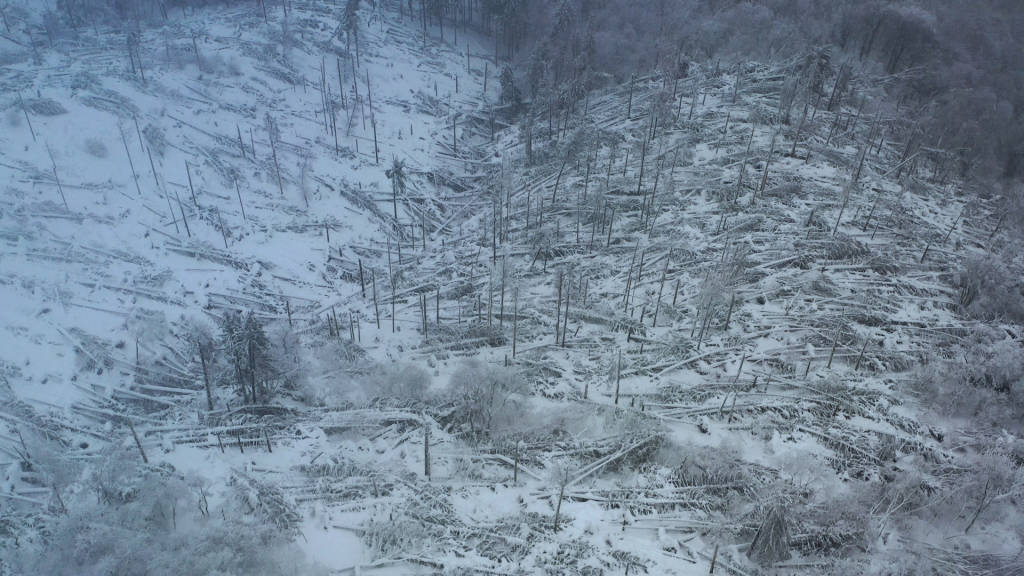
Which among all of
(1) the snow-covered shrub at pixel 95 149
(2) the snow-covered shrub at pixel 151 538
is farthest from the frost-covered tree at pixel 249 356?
(1) the snow-covered shrub at pixel 95 149

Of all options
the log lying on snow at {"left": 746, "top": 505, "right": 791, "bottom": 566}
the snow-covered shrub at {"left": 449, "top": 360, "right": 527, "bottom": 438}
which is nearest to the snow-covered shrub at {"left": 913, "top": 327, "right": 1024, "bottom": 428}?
the log lying on snow at {"left": 746, "top": 505, "right": 791, "bottom": 566}

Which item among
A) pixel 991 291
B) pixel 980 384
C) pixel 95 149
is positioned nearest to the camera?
pixel 980 384

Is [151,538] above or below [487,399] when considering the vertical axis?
above

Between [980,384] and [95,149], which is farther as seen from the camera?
[95,149]

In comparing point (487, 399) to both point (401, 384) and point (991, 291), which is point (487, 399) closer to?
point (401, 384)

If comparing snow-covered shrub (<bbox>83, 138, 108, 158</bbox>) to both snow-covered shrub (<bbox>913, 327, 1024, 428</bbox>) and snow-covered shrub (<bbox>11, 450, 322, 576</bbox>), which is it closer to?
snow-covered shrub (<bbox>11, 450, 322, 576</bbox>)

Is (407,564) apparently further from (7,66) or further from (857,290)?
(7,66)

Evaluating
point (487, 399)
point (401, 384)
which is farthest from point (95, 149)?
point (487, 399)

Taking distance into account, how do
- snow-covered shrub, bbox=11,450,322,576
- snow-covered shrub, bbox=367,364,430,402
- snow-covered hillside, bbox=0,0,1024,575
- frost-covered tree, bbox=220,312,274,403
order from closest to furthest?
snow-covered shrub, bbox=11,450,322,576, snow-covered hillside, bbox=0,0,1024,575, frost-covered tree, bbox=220,312,274,403, snow-covered shrub, bbox=367,364,430,402
